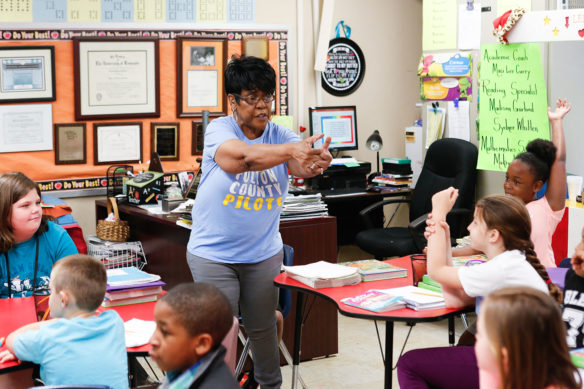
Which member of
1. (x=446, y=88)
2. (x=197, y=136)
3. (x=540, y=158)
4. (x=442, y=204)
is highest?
(x=446, y=88)

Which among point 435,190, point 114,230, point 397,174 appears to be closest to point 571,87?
point 435,190

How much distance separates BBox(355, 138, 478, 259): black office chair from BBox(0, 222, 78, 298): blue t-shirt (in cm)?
237

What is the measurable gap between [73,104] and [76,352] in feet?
10.7

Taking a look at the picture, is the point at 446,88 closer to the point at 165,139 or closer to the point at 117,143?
the point at 165,139

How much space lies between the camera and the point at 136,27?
531cm

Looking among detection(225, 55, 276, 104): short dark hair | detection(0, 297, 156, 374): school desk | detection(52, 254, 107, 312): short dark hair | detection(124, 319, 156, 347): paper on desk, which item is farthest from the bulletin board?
detection(52, 254, 107, 312): short dark hair

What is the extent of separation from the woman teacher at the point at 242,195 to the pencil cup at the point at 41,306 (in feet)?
1.81

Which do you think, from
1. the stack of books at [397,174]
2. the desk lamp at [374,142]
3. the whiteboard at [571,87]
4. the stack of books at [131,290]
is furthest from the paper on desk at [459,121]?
the stack of books at [131,290]

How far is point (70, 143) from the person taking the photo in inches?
204

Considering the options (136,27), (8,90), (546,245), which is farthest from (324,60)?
(546,245)

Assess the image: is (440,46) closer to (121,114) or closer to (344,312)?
(121,114)

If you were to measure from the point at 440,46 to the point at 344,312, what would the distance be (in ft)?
10.4

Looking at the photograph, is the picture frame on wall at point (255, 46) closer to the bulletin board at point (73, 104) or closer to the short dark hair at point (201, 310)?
the bulletin board at point (73, 104)

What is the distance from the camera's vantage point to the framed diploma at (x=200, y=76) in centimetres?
551
